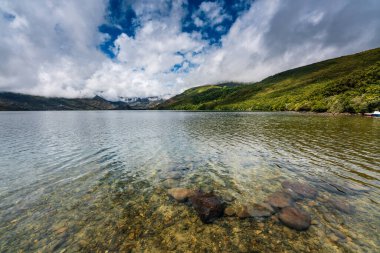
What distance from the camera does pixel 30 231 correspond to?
9977 mm

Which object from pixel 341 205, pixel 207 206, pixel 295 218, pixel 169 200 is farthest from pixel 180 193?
pixel 341 205

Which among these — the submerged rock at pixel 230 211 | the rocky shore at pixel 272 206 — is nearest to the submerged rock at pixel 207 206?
the rocky shore at pixel 272 206

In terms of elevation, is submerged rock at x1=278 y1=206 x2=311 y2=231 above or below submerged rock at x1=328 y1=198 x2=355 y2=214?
below

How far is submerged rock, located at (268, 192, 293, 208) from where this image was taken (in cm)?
1234

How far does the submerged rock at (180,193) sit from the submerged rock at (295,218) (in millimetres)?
6370

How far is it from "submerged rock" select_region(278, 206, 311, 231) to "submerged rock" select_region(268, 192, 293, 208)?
50 cm

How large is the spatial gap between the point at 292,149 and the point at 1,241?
104 ft

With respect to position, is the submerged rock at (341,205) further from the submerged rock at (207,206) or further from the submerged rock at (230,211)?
the submerged rock at (207,206)

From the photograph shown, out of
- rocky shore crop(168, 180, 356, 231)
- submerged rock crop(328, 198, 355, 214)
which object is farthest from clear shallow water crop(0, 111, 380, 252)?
rocky shore crop(168, 180, 356, 231)

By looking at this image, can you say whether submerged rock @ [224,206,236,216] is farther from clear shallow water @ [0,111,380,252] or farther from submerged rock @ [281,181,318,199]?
submerged rock @ [281,181,318,199]

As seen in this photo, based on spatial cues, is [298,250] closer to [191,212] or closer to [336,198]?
[191,212]

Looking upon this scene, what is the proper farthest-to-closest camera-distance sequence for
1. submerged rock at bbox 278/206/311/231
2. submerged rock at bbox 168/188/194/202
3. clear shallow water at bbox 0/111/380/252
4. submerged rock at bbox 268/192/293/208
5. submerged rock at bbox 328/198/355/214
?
submerged rock at bbox 168/188/194/202 < submerged rock at bbox 268/192/293/208 < submerged rock at bbox 328/198/355/214 < submerged rock at bbox 278/206/311/231 < clear shallow water at bbox 0/111/380/252

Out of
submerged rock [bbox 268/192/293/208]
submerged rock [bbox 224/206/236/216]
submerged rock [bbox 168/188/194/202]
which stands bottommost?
submerged rock [bbox 168/188/194/202]

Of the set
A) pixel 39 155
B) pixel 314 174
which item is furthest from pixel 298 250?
pixel 39 155
